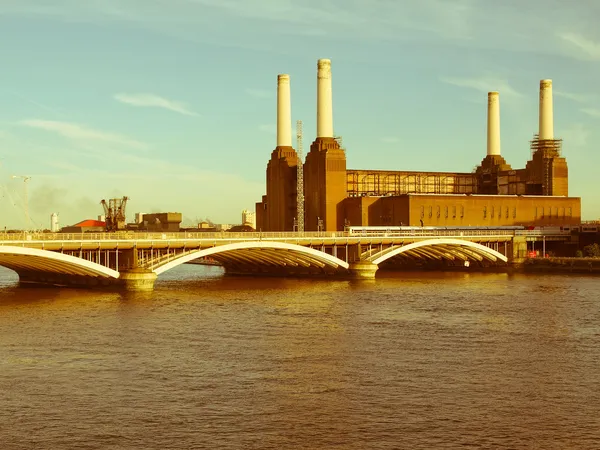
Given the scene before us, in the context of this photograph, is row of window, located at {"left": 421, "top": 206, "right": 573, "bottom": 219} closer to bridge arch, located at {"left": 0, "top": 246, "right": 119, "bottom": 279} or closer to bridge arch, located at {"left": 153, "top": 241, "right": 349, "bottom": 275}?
bridge arch, located at {"left": 153, "top": 241, "right": 349, "bottom": 275}

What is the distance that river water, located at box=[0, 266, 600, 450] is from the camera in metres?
29.7

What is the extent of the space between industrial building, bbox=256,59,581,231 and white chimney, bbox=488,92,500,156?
0.16 meters

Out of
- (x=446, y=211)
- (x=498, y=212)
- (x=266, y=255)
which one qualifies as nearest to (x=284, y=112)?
(x=446, y=211)

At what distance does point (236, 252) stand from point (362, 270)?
41.0 ft

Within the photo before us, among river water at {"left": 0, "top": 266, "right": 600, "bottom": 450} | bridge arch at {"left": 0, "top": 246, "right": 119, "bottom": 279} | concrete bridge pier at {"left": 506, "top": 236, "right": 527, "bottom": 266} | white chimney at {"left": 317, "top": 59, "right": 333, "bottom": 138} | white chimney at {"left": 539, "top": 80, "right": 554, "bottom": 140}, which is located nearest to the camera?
river water at {"left": 0, "top": 266, "right": 600, "bottom": 450}

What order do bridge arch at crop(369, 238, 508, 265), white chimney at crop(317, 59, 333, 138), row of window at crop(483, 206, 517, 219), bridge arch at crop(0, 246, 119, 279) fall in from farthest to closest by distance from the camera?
row of window at crop(483, 206, 517, 219)
white chimney at crop(317, 59, 333, 138)
bridge arch at crop(369, 238, 508, 265)
bridge arch at crop(0, 246, 119, 279)

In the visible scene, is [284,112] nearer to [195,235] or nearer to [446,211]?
[446,211]

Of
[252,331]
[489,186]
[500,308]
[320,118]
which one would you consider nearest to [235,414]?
[252,331]

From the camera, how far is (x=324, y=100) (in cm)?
12275

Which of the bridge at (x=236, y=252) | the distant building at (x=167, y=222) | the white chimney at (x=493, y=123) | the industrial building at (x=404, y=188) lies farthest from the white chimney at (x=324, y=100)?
the distant building at (x=167, y=222)

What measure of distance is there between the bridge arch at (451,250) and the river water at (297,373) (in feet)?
94.1

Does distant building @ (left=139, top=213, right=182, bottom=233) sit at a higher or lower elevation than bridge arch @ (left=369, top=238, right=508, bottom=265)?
higher

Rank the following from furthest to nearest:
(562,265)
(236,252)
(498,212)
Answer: (498,212) → (562,265) → (236,252)

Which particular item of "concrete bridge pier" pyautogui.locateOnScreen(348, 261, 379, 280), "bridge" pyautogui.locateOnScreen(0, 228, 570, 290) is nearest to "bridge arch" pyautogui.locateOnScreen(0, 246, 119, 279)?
"bridge" pyautogui.locateOnScreen(0, 228, 570, 290)
